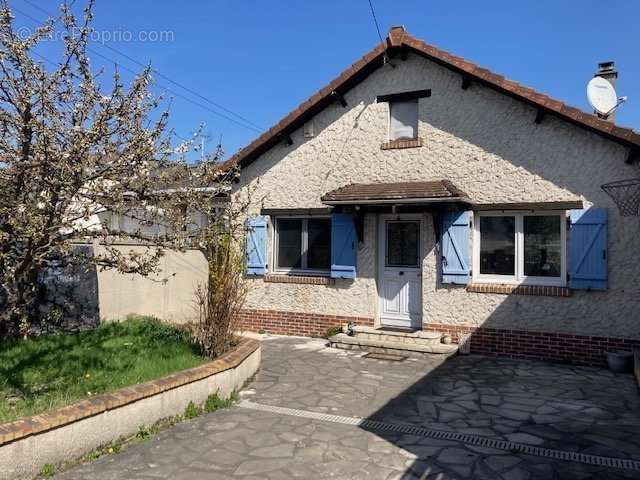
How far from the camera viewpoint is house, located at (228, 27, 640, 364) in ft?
27.2

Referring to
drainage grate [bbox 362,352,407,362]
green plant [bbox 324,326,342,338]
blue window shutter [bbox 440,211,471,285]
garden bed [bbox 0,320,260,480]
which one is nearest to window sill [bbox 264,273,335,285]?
green plant [bbox 324,326,342,338]

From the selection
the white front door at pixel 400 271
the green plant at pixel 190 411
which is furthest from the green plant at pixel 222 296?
the white front door at pixel 400 271

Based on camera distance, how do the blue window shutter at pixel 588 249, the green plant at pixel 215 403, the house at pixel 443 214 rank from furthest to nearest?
1. the house at pixel 443 214
2. the blue window shutter at pixel 588 249
3. the green plant at pixel 215 403

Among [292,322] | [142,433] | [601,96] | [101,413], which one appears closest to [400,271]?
[292,322]

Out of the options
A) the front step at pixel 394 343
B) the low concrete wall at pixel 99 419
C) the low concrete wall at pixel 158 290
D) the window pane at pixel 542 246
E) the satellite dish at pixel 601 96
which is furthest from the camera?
the low concrete wall at pixel 158 290

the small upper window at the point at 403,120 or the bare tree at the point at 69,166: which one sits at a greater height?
the small upper window at the point at 403,120

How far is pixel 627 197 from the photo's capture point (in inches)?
313

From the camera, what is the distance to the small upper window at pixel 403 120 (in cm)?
998

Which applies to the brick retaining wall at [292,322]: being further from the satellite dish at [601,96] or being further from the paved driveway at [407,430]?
the satellite dish at [601,96]

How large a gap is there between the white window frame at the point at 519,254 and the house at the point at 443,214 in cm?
2

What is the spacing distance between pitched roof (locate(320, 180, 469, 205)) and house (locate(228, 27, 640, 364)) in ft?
0.12

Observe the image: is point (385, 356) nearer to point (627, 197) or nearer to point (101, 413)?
point (627, 197)

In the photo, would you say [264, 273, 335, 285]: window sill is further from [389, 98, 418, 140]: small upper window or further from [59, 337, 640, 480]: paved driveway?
[389, 98, 418, 140]: small upper window

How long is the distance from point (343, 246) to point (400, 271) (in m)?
1.23
